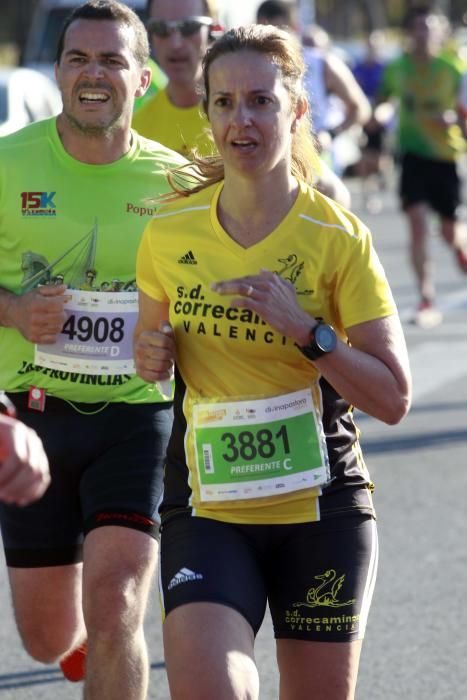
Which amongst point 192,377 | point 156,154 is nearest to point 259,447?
point 192,377

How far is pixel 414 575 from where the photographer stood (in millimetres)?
6625

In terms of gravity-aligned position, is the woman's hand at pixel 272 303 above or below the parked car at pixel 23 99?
above

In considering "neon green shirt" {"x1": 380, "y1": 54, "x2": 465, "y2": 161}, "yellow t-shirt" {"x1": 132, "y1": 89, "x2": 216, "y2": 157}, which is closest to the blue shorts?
"yellow t-shirt" {"x1": 132, "y1": 89, "x2": 216, "y2": 157}

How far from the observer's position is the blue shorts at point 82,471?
480 cm

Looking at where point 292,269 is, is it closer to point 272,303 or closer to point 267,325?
point 267,325

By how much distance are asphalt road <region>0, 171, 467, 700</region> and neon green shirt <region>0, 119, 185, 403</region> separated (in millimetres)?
1126

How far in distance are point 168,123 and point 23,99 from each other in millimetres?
6507

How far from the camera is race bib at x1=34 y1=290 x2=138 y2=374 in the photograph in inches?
193

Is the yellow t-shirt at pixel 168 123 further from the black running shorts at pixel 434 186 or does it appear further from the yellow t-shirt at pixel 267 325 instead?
the black running shorts at pixel 434 186

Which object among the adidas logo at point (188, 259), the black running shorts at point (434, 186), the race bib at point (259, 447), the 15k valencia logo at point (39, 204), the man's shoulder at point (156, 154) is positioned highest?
the man's shoulder at point (156, 154)

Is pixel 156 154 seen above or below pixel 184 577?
→ above

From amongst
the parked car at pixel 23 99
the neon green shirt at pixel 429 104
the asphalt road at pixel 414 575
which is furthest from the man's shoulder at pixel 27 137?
the neon green shirt at pixel 429 104

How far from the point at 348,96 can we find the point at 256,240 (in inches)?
270

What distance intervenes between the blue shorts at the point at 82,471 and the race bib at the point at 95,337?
0.12 m
